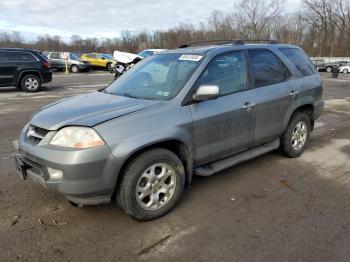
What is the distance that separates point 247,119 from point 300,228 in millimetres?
1495

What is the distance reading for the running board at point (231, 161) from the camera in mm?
4188

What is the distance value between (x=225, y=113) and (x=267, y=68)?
4.11ft

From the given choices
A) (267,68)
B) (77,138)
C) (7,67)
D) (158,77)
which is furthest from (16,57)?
(77,138)

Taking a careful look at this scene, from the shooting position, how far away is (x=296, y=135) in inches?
219

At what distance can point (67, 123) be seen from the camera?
3.40 m

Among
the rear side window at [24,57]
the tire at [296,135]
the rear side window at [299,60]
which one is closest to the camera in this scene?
the tire at [296,135]

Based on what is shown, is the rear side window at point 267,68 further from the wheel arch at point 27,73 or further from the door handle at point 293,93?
the wheel arch at point 27,73

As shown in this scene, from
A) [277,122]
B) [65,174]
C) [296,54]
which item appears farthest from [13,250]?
[296,54]

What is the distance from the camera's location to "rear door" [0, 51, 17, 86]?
14133 millimetres

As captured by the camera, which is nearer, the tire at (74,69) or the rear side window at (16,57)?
the rear side window at (16,57)

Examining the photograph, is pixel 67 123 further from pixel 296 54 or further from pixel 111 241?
pixel 296 54

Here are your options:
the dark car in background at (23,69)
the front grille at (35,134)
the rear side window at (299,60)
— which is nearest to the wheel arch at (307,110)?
the rear side window at (299,60)

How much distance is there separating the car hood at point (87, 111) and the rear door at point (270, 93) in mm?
1613

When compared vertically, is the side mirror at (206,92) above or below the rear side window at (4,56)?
below
